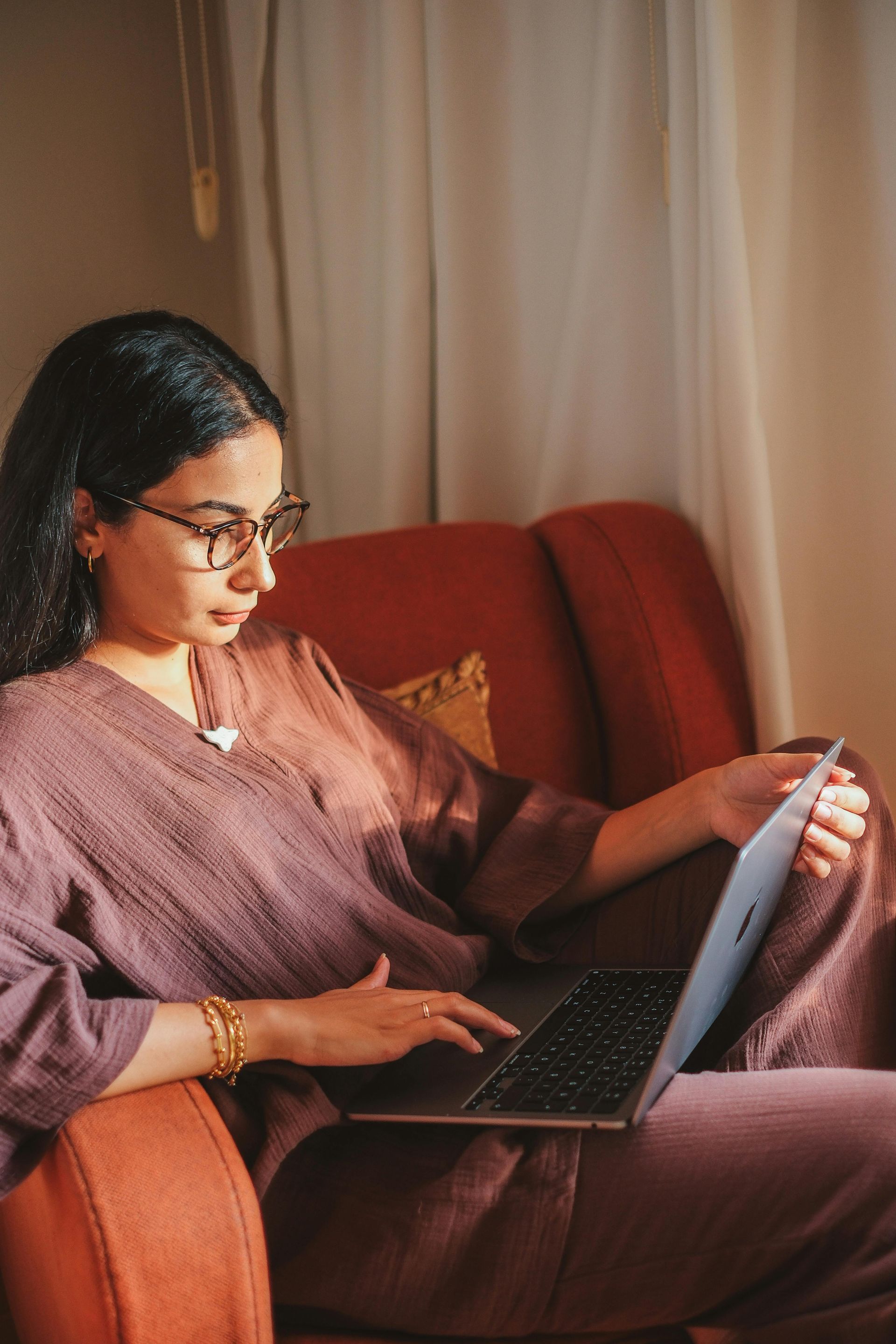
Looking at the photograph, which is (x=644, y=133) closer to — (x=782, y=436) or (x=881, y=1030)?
(x=782, y=436)

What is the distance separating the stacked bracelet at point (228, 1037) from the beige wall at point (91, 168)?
130 cm

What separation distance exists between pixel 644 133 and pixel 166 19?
97 cm

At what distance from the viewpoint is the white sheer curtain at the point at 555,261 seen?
5.35ft

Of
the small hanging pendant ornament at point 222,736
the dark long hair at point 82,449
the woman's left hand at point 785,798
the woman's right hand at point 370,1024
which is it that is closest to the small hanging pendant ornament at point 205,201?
the dark long hair at point 82,449

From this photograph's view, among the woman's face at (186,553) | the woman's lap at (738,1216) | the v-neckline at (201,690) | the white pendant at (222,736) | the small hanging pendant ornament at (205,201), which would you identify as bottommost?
the woman's lap at (738,1216)

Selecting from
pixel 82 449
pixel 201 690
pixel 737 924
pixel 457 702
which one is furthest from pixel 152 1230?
pixel 457 702

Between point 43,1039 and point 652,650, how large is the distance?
41.5 inches

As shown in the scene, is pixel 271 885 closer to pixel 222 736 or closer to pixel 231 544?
pixel 222 736

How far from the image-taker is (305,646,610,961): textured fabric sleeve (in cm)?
131

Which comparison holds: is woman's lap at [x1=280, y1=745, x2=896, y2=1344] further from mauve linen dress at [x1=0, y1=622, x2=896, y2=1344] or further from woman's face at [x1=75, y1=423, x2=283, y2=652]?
woman's face at [x1=75, y1=423, x2=283, y2=652]

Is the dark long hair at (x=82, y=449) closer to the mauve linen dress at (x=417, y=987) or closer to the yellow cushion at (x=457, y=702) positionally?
the mauve linen dress at (x=417, y=987)

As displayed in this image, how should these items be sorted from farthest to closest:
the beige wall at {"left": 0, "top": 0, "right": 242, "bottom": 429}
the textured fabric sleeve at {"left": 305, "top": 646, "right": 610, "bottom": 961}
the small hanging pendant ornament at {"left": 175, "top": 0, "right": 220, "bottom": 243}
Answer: the small hanging pendant ornament at {"left": 175, "top": 0, "right": 220, "bottom": 243}, the beige wall at {"left": 0, "top": 0, "right": 242, "bottom": 429}, the textured fabric sleeve at {"left": 305, "top": 646, "right": 610, "bottom": 961}

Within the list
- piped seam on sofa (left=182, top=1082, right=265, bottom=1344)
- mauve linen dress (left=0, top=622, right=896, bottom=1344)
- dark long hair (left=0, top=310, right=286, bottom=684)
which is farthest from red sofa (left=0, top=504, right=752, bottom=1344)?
piped seam on sofa (left=182, top=1082, right=265, bottom=1344)

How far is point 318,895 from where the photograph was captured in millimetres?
1156
